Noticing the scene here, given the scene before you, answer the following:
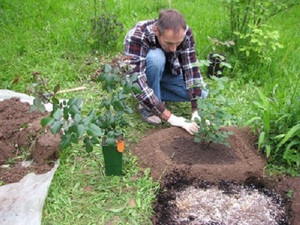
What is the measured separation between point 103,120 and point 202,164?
2.39 feet

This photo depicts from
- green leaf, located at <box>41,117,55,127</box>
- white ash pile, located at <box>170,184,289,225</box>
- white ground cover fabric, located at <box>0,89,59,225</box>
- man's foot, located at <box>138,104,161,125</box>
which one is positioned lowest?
white ash pile, located at <box>170,184,289,225</box>

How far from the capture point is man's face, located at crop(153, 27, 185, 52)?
247cm

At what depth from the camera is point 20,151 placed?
102 inches

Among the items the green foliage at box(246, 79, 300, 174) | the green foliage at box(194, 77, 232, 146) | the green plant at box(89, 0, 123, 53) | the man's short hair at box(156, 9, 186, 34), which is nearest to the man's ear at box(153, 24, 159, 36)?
the man's short hair at box(156, 9, 186, 34)

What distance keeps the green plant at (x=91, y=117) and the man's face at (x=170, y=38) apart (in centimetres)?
50

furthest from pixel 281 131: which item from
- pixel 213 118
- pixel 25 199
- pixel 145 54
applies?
pixel 25 199

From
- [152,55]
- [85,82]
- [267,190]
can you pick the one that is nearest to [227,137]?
[267,190]

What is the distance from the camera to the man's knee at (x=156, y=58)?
2783 millimetres

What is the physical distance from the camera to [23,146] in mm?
2594

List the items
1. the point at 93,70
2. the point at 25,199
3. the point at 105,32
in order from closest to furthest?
the point at 25,199, the point at 93,70, the point at 105,32

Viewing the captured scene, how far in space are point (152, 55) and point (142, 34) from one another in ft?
0.54

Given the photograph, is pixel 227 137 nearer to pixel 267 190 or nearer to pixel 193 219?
pixel 267 190

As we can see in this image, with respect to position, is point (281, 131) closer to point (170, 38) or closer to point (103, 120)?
point (170, 38)

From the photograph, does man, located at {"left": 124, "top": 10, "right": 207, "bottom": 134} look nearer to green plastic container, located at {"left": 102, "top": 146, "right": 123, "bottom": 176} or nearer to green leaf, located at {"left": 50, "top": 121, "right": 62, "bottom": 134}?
green plastic container, located at {"left": 102, "top": 146, "right": 123, "bottom": 176}
